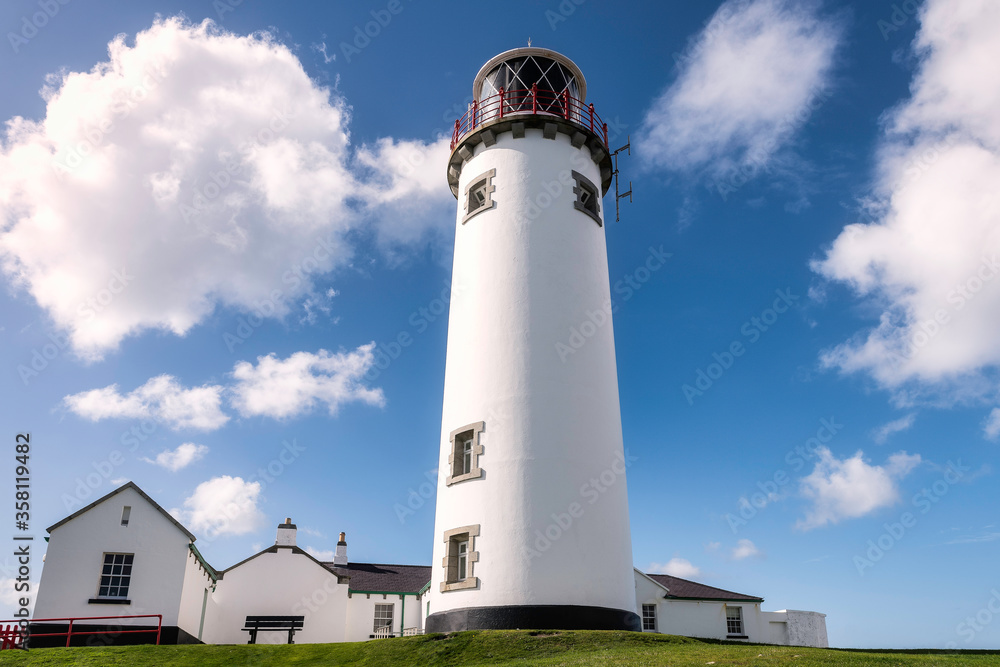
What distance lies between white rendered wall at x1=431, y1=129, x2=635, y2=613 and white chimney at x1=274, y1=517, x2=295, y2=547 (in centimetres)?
1252

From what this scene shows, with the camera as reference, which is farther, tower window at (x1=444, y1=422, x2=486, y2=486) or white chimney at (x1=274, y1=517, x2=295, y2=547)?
white chimney at (x1=274, y1=517, x2=295, y2=547)

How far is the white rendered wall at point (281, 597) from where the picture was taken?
2553 cm

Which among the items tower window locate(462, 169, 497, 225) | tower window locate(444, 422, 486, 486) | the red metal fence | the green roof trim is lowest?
the red metal fence

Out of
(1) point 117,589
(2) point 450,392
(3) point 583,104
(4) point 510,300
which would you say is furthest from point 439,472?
(3) point 583,104

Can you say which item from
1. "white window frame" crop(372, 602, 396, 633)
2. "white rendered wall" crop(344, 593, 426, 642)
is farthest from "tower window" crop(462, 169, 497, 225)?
"white window frame" crop(372, 602, 396, 633)

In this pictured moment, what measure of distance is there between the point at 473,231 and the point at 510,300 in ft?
9.34

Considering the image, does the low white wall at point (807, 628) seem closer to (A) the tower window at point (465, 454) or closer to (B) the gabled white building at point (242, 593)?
(B) the gabled white building at point (242, 593)

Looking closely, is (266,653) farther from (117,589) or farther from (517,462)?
(117,589)

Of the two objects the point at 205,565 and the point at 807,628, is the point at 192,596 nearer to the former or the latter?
the point at 205,565

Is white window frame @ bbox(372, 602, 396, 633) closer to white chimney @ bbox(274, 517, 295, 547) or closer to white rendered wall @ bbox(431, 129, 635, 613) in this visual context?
white chimney @ bbox(274, 517, 295, 547)

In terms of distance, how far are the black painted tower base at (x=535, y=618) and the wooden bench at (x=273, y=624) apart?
1255 centimetres

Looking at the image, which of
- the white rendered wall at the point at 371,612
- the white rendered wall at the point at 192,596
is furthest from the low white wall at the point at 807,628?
the white rendered wall at the point at 192,596

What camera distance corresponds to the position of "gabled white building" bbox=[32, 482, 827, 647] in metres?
19.6

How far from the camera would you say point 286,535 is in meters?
27.2
